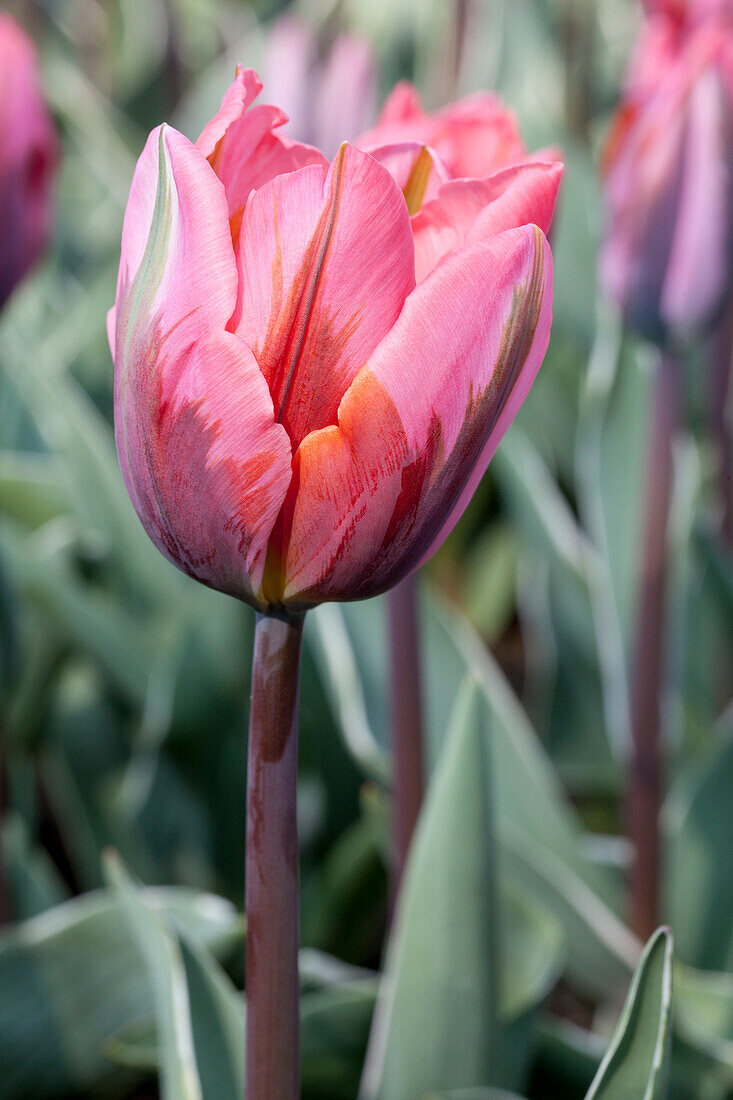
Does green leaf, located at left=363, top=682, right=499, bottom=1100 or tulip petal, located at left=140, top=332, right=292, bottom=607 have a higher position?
tulip petal, located at left=140, top=332, right=292, bottom=607

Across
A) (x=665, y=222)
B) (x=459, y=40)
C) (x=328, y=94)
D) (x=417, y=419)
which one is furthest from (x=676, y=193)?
(x=459, y=40)

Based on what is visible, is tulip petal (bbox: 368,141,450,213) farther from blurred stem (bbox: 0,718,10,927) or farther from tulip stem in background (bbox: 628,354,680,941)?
blurred stem (bbox: 0,718,10,927)

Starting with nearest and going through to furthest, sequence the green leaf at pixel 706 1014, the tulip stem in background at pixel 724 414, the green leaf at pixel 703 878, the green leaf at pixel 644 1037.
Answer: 1. the green leaf at pixel 644 1037
2. the green leaf at pixel 706 1014
3. the green leaf at pixel 703 878
4. the tulip stem in background at pixel 724 414

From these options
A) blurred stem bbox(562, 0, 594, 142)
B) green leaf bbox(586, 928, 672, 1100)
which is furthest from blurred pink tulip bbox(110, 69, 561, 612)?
blurred stem bbox(562, 0, 594, 142)

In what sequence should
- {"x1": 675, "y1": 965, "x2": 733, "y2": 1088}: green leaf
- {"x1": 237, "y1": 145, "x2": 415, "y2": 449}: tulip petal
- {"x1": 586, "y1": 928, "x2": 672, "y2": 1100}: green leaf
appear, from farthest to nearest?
1. {"x1": 675, "y1": 965, "x2": 733, "y2": 1088}: green leaf
2. {"x1": 586, "y1": 928, "x2": 672, "y2": 1100}: green leaf
3. {"x1": 237, "y1": 145, "x2": 415, "y2": 449}: tulip petal

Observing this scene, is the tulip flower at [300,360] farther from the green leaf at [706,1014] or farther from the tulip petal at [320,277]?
the green leaf at [706,1014]

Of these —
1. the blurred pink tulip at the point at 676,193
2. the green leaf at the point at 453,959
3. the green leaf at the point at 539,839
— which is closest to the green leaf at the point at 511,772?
the green leaf at the point at 539,839

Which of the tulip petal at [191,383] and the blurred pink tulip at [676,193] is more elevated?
the blurred pink tulip at [676,193]
